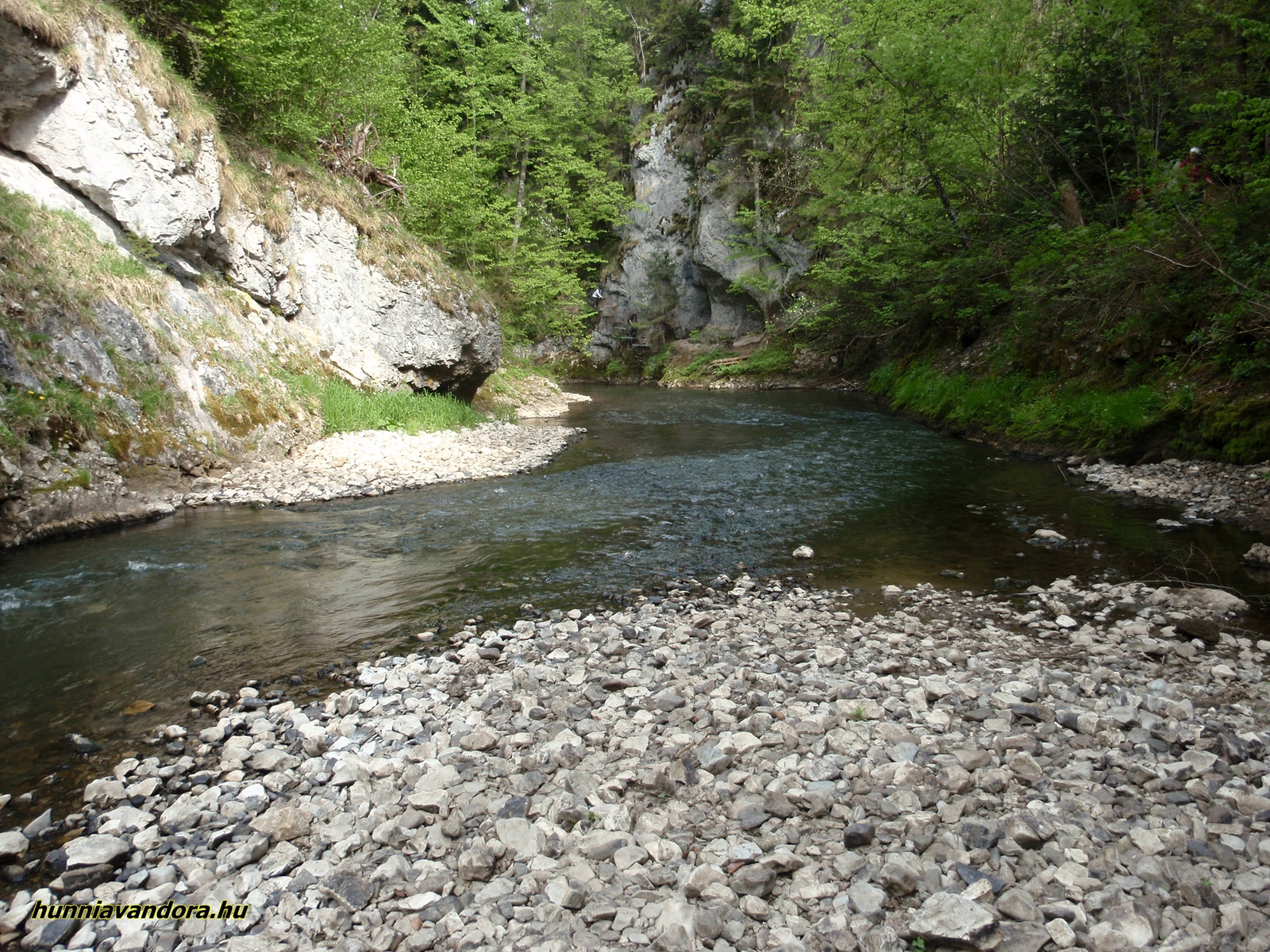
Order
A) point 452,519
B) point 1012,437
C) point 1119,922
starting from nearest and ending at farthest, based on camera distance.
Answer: point 1119,922 → point 452,519 → point 1012,437

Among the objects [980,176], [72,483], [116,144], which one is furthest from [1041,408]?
[116,144]

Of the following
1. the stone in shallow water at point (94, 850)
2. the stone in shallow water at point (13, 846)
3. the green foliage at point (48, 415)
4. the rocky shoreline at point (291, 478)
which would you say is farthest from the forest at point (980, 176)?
the stone in shallow water at point (13, 846)

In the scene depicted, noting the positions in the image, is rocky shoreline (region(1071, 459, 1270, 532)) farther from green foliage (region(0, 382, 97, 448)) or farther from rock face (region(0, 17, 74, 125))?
rock face (region(0, 17, 74, 125))

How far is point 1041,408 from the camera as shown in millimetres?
14438

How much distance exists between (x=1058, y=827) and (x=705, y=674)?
238cm

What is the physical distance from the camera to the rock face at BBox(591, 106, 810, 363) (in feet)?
126

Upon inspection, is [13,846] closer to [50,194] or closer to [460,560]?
[460,560]

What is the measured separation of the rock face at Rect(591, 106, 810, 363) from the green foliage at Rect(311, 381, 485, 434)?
79.5 ft

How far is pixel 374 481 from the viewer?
1216 cm

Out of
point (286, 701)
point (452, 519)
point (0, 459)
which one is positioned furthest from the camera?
point (452, 519)

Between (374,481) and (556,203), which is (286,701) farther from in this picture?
(556,203)

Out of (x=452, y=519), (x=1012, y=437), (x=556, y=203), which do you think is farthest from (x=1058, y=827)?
(x=556, y=203)

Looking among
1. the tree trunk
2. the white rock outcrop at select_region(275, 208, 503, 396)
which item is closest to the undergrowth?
the white rock outcrop at select_region(275, 208, 503, 396)

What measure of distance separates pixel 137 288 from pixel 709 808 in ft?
42.4
